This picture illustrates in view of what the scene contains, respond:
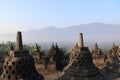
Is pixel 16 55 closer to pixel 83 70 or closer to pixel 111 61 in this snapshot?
pixel 83 70

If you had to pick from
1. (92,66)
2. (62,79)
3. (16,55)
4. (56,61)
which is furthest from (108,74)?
(16,55)

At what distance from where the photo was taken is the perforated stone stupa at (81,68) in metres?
23.6

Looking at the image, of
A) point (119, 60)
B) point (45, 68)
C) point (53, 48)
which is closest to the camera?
point (119, 60)

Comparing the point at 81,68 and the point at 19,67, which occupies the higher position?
the point at 19,67

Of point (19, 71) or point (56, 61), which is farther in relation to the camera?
point (56, 61)

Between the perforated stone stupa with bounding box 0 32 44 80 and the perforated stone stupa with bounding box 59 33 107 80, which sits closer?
the perforated stone stupa with bounding box 0 32 44 80

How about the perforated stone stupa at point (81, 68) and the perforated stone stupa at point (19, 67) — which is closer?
the perforated stone stupa at point (19, 67)

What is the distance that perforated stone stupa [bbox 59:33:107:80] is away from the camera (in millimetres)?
23578

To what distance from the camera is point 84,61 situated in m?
24.1

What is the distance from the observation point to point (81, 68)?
23.8 meters

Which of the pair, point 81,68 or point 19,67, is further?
Result: point 81,68

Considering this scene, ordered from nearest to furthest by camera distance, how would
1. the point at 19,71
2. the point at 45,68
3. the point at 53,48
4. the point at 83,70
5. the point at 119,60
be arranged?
the point at 19,71 → the point at 83,70 → the point at 119,60 → the point at 45,68 → the point at 53,48

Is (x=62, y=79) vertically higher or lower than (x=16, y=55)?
lower

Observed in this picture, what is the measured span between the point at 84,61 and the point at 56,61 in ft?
38.8
